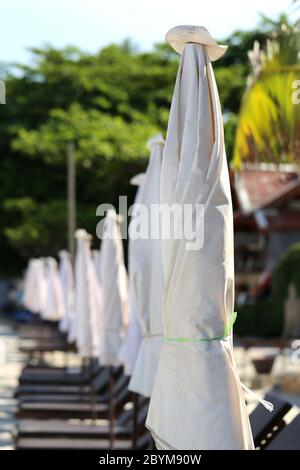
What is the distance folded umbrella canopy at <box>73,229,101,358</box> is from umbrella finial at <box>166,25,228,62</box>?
26.2ft

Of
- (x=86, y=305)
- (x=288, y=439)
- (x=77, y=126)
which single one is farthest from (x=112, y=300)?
(x=77, y=126)

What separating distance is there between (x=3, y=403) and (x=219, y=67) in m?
25.6

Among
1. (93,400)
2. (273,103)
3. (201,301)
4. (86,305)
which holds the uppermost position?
(273,103)

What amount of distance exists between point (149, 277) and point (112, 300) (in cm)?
292

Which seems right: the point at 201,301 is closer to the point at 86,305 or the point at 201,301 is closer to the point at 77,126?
the point at 86,305

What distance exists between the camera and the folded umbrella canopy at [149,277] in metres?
6.84

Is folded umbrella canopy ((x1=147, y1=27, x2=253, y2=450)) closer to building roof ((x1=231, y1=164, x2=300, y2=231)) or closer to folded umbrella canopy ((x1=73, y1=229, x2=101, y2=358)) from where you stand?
folded umbrella canopy ((x1=73, y1=229, x2=101, y2=358))

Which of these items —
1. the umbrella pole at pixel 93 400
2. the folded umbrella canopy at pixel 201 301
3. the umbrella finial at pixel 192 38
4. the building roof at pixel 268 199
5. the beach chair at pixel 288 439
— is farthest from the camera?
the building roof at pixel 268 199

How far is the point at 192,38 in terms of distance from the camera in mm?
4664

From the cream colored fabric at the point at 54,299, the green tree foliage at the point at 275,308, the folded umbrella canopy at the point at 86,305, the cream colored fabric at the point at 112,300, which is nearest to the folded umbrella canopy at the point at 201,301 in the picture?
the cream colored fabric at the point at 112,300

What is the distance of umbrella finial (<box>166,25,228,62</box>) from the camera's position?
183 inches

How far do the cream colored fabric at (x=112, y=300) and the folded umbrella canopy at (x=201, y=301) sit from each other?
5.34 meters

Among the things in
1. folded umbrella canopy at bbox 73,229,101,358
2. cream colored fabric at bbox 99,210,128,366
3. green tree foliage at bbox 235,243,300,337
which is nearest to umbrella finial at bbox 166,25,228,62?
cream colored fabric at bbox 99,210,128,366

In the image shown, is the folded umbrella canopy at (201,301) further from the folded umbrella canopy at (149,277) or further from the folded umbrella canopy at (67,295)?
the folded umbrella canopy at (67,295)
